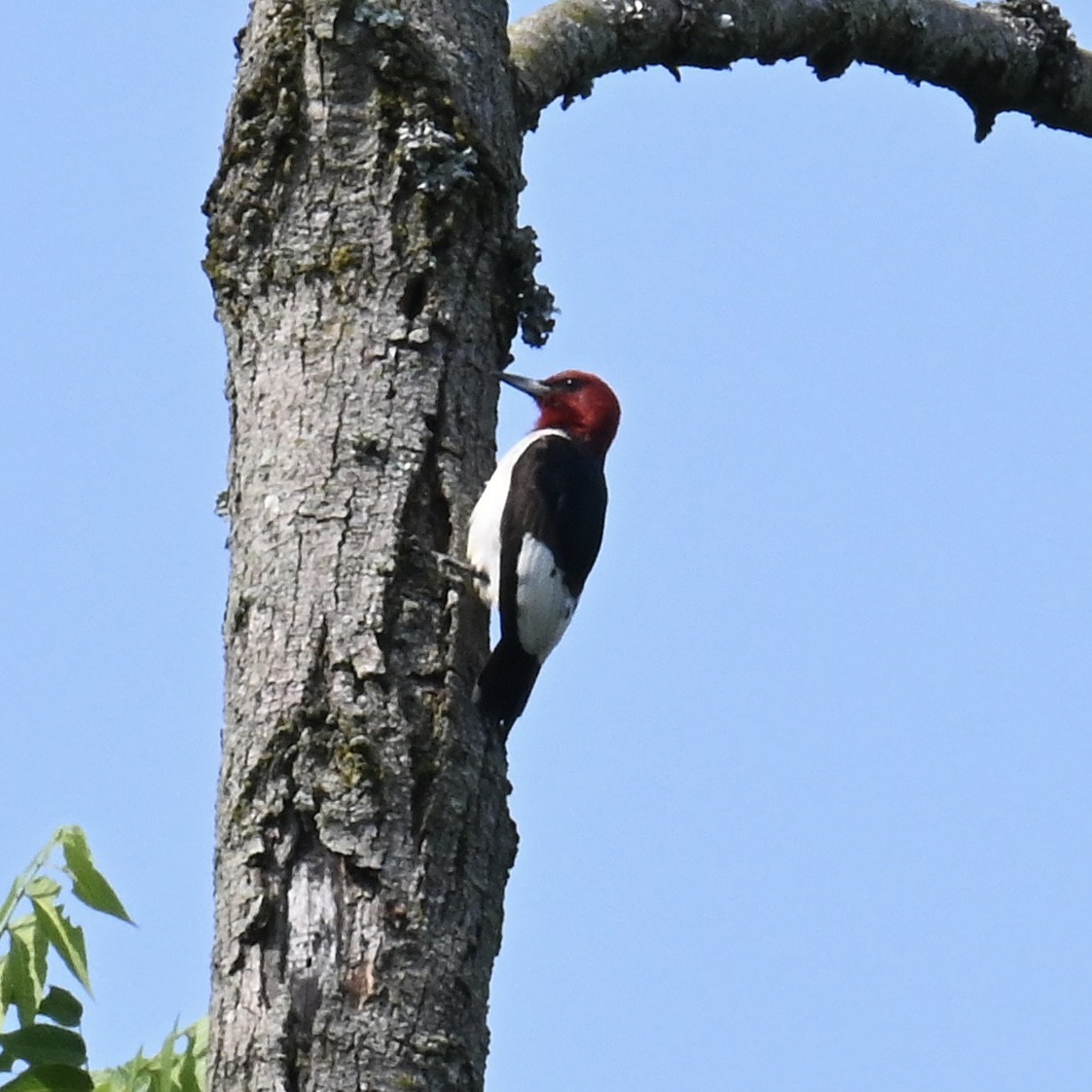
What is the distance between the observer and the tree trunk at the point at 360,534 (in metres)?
3.17

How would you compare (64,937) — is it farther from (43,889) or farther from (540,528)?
(540,528)

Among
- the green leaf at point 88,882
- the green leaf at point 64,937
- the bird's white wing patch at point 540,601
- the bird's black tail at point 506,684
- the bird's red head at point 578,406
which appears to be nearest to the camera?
the green leaf at point 64,937

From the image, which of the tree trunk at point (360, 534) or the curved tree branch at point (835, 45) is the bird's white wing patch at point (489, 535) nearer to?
the tree trunk at point (360, 534)

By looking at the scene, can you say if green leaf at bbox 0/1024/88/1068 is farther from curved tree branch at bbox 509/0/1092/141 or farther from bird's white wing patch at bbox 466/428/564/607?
curved tree branch at bbox 509/0/1092/141

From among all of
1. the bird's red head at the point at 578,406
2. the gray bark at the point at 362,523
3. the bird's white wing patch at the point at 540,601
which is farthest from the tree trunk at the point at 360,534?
the bird's red head at the point at 578,406

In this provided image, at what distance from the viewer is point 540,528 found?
4.86m

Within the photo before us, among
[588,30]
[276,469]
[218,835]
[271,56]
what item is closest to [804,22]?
[588,30]

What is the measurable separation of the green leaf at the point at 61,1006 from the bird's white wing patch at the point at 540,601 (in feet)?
5.06

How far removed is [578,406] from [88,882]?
9.49ft

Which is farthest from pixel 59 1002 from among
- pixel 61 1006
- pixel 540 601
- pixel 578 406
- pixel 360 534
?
pixel 578 406

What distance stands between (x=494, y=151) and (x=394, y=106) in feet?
0.85

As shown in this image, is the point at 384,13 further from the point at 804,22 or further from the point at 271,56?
the point at 804,22

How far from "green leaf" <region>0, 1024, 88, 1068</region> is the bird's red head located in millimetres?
3174

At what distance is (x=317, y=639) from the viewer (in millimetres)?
3459
